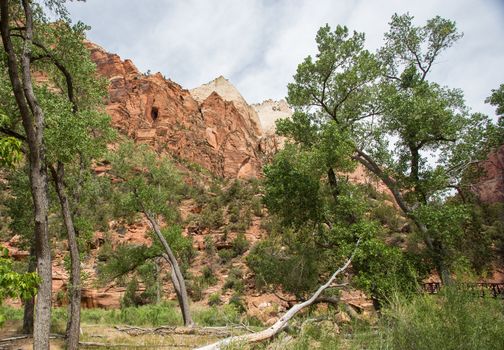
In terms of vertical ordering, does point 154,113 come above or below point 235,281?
above

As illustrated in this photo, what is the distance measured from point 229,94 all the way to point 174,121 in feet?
103

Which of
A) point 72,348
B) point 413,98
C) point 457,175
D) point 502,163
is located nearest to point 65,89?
point 72,348

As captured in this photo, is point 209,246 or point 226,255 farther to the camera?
point 209,246

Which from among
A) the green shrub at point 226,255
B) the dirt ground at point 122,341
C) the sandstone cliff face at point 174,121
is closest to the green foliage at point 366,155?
the dirt ground at point 122,341

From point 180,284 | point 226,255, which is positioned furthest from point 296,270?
point 226,255

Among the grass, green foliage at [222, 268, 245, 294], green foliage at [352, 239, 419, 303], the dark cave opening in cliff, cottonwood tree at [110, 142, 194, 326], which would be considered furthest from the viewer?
the dark cave opening in cliff

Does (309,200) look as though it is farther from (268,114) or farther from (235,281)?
(268,114)

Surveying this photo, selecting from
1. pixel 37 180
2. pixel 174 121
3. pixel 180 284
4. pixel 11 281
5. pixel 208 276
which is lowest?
pixel 208 276

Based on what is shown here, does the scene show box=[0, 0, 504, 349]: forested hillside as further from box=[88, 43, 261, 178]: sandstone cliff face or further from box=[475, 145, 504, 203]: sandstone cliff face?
box=[88, 43, 261, 178]: sandstone cliff face

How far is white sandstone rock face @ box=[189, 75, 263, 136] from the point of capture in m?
82.4

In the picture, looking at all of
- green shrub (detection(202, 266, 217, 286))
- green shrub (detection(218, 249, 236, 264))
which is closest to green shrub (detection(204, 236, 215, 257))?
green shrub (detection(218, 249, 236, 264))

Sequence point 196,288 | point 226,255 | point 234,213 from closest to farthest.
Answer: point 196,288 → point 226,255 → point 234,213

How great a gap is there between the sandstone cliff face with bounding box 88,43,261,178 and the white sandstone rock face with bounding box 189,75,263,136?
13371 mm

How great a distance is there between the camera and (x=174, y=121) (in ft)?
201
